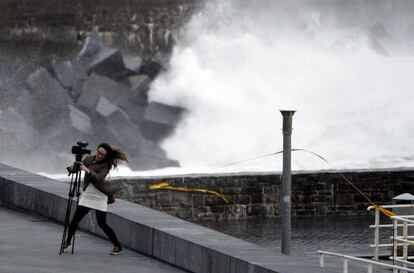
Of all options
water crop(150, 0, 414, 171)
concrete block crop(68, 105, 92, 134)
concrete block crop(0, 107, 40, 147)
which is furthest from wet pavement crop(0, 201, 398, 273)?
concrete block crop(68, 105, 92, 134)

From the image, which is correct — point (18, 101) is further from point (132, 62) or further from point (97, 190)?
point (97, 190)

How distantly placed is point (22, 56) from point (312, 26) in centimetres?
768

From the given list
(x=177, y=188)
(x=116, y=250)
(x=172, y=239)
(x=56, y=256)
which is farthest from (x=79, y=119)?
(x=172, y=239)

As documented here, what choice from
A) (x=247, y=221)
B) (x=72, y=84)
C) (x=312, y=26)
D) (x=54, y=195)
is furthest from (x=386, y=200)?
(x=312, y=26)

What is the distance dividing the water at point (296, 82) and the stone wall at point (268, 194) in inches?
297

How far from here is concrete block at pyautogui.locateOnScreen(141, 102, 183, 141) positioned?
35.6 m

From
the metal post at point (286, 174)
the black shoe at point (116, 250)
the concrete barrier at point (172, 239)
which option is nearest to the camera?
the concrete barrier at point (172, 239)

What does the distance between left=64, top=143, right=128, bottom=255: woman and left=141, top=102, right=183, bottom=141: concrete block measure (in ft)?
72.3

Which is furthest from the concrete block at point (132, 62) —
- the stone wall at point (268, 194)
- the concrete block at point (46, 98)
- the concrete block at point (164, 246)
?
the concrete block at point (164, 246)

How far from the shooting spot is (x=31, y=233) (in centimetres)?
1448

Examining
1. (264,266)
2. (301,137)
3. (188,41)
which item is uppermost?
(188,41)

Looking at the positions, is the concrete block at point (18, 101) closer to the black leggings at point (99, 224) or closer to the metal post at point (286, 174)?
the metal post at point (286, 174)

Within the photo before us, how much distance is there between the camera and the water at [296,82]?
3431cm

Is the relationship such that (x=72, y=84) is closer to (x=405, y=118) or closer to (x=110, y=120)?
(x=110, y=120)
